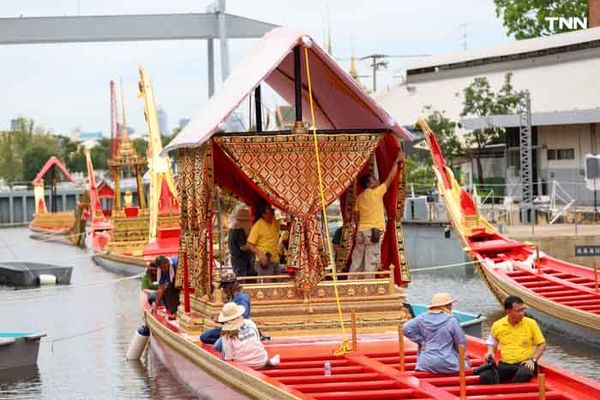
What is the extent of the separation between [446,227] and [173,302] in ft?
55.7

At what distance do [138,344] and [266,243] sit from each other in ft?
13.9

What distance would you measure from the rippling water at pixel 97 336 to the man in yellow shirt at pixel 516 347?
463cm

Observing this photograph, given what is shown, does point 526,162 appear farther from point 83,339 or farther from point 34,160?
point 34,160

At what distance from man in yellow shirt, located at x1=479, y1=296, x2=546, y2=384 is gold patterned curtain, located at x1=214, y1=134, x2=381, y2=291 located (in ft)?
11.5

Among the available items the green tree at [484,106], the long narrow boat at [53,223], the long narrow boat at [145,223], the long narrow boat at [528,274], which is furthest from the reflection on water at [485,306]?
the long narrow boat at [53,223]

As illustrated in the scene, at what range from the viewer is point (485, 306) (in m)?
26.7

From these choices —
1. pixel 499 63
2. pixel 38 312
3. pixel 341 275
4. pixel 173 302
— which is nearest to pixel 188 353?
pixel 341 275

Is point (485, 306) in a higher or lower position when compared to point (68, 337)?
higher

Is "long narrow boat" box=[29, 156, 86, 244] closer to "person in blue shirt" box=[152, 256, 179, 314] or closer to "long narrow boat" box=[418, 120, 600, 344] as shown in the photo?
"long narrow boat" box=[418, 120, 600, 344]

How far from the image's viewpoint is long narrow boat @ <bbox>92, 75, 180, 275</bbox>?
113 feet

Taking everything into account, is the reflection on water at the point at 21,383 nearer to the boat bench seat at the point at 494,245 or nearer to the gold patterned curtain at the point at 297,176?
the gold patterned curtain at the point at 297,176

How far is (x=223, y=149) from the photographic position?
620 inches

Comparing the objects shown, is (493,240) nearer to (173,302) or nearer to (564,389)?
(173,302)

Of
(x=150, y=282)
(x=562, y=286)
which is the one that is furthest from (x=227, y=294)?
(x=562, y=286)
